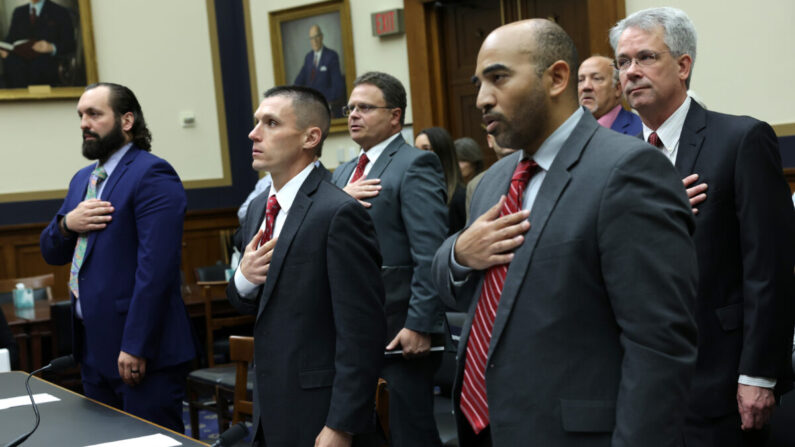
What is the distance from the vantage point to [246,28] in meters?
9.30

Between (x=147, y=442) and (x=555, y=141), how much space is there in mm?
1304

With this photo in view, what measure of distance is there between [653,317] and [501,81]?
0.52 meters

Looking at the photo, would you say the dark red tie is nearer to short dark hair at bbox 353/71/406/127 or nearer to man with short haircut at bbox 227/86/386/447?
man with short haircut at bbox 227/86/386/447

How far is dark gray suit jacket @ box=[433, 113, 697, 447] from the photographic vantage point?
1599mm

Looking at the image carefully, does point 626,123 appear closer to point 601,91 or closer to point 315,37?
point 601,91

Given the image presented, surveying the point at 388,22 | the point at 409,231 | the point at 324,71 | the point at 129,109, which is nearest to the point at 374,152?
the point at 409,231

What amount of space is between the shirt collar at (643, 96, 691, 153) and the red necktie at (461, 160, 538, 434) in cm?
66

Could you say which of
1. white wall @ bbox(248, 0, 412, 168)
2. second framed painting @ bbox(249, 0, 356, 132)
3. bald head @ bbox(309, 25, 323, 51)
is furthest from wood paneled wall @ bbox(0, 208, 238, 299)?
bald head @ bbox(309, 25, 323, 51)

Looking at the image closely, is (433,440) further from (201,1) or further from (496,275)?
(201,1)

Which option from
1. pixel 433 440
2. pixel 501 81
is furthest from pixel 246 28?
pixel 501 81

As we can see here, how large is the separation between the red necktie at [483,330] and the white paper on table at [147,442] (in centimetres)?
86

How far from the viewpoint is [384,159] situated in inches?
144

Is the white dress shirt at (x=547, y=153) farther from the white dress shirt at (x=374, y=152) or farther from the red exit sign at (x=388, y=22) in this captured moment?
the red exit sign at (x=388, y=22)

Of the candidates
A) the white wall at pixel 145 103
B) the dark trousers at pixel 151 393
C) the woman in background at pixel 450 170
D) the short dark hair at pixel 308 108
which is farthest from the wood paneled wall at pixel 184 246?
the short dark hair at pixel 308 108
